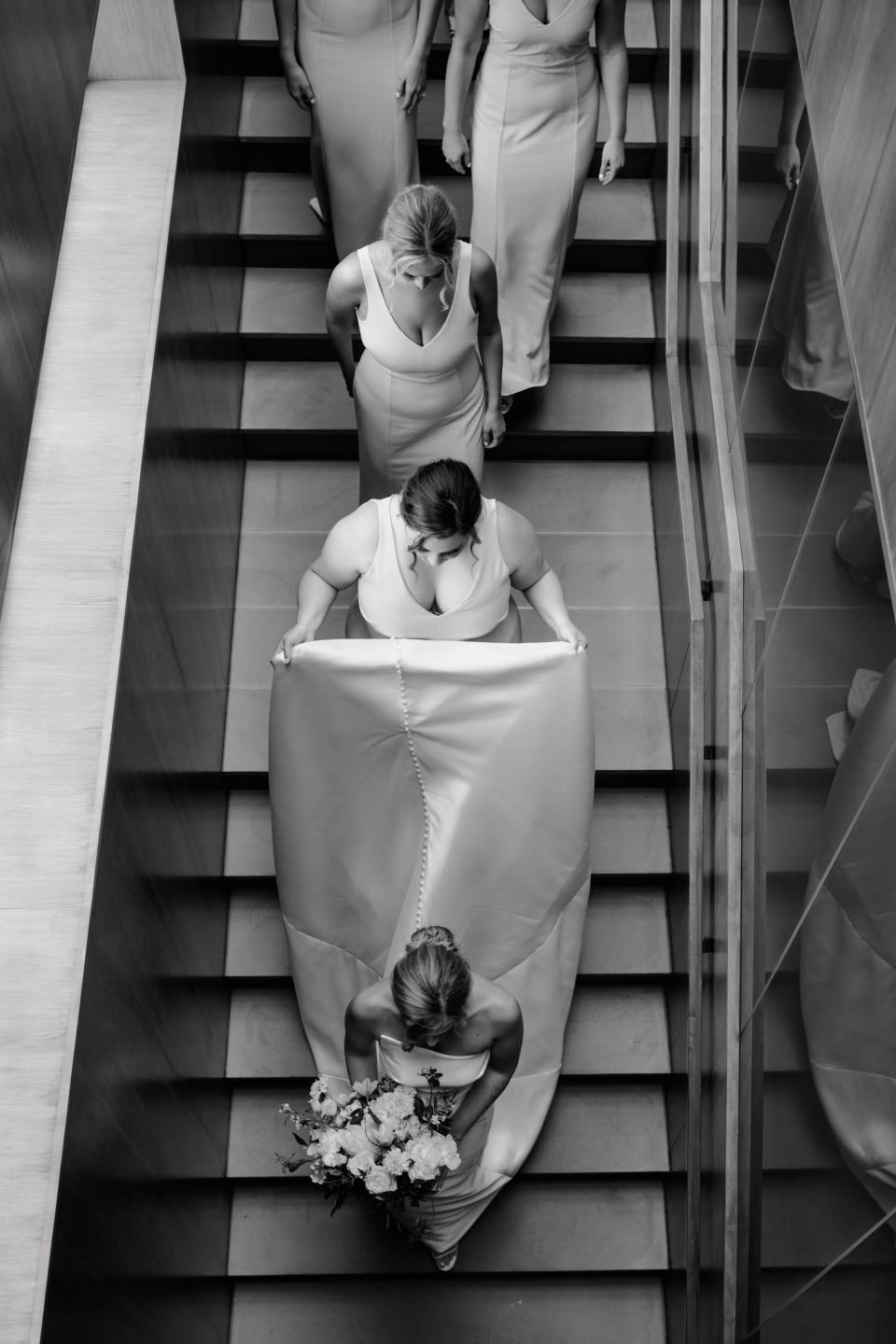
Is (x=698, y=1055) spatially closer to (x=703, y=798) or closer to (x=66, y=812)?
(x=703, y=798)

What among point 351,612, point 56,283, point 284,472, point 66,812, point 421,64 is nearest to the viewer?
point 66,812

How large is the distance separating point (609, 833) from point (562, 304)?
7.75 feet

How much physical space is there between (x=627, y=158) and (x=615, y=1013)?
3683 mm

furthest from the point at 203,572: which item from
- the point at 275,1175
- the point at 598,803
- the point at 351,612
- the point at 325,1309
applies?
the point at 325,1309

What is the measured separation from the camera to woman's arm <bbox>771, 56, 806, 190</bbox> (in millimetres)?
3891

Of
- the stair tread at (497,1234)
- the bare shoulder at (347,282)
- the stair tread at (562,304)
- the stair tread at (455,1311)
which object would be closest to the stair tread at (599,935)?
the stair tread at (497,1234)

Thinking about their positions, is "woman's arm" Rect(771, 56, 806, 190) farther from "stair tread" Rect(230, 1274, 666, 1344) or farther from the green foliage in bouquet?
"stair tread" Rect(230, 1274, 666, 1344)

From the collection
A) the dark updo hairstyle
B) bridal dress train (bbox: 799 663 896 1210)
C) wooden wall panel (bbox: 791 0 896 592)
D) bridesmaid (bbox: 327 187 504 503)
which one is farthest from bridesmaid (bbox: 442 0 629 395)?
bridal dress train (bbox: 799 663 896 1210)

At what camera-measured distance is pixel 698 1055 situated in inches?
194

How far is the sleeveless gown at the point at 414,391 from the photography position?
474 cm

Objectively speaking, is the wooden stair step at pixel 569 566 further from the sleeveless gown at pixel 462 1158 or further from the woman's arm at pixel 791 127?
the sleeveless gown at pixel 462 1158

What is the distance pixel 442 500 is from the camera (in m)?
4.13

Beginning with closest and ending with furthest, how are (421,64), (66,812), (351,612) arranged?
(66,812)
(351,612)
(421,64)

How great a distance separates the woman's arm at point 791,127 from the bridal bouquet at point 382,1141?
2.79 m
